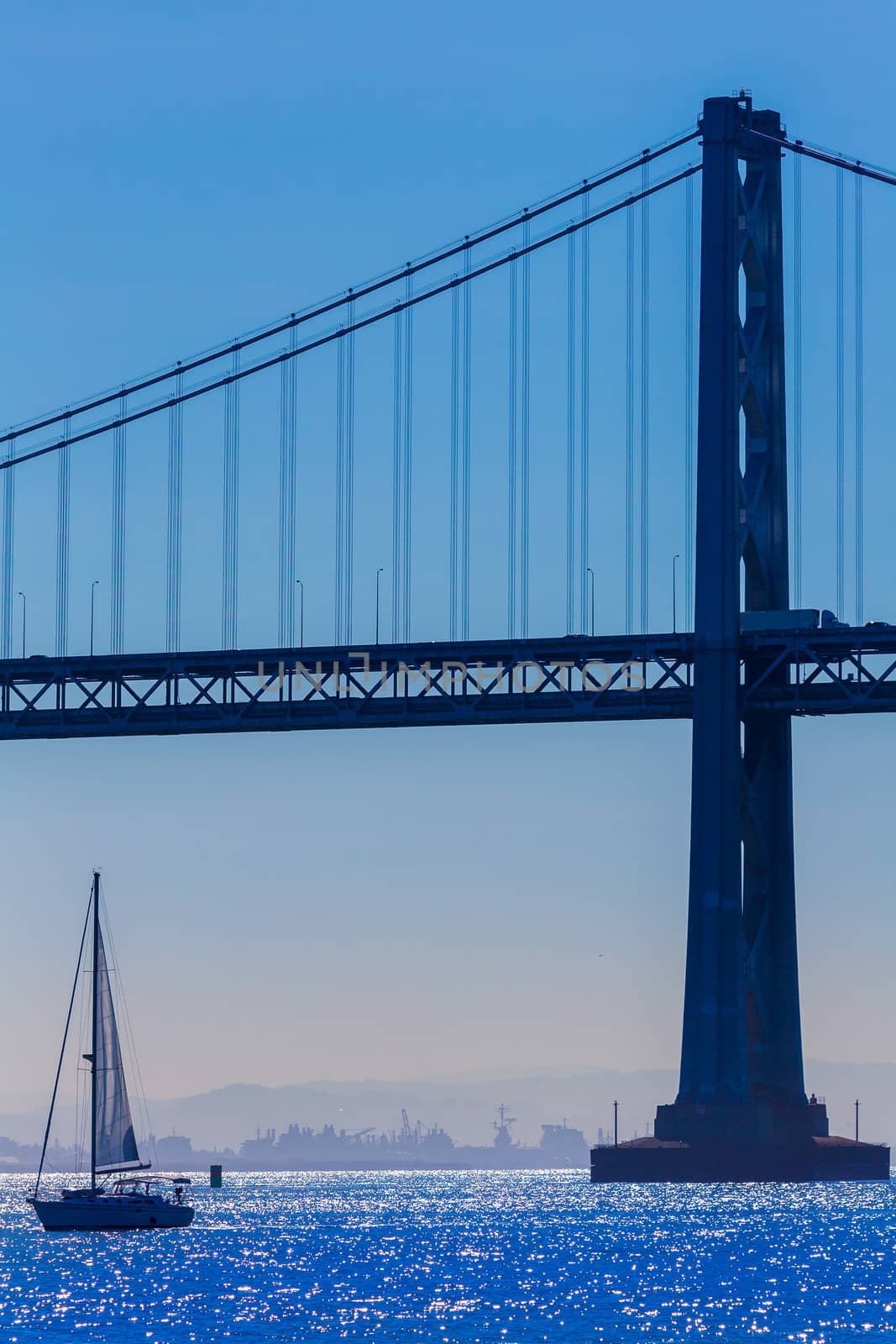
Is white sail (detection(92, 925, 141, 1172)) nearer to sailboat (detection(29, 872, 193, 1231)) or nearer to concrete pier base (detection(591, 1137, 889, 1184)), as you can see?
sailboat (detection(29, 872, 193, 1231))

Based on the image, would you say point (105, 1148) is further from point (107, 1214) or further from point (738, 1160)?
point (738, 1160)

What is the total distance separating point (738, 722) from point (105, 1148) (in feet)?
84.6

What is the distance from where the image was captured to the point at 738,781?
108125 millimetres

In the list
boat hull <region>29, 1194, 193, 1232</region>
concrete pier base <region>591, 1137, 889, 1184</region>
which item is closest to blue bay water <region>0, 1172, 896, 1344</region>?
boat hull <region>29, 1194, 193, 1232</region>

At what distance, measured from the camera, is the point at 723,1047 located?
350 feet

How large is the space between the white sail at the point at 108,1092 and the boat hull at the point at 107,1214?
1262 mm

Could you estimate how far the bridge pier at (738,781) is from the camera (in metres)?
106

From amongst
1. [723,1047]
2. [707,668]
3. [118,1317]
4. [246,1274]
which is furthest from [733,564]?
[118,1317]

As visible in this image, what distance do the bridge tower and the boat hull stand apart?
17325 millimetres

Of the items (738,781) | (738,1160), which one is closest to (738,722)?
(738,781)

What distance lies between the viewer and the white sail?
109 meters

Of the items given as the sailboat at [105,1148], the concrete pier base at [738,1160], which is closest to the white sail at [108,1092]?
the sailboat at [105,1148]

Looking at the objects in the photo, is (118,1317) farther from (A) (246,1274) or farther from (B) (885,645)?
(B) (885,645)

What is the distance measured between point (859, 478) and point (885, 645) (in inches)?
327
